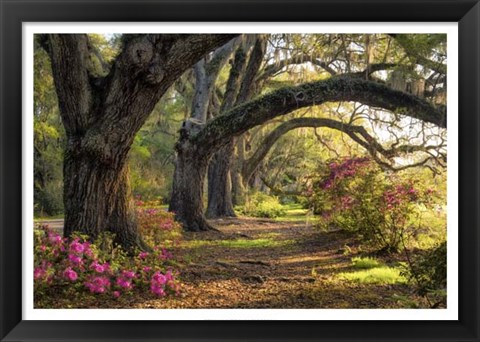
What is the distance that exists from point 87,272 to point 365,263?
2.67 meters

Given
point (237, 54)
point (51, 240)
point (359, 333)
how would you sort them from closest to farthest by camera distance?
point (359, 333)
point (51, 240)
point (237, 54)

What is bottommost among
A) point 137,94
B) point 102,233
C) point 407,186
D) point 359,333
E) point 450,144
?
point 359,333

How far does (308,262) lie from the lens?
201 inches

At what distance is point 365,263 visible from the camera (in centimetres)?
465

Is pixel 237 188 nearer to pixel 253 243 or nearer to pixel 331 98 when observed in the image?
pixel 253 243

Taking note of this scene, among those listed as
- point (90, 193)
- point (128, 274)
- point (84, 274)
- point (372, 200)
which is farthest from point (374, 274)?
point (90, 193)

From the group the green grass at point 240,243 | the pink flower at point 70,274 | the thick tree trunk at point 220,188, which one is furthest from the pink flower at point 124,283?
the thick tree trunk at point 220,188

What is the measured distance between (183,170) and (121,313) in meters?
4.39

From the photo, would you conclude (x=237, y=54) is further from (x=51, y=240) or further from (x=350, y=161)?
(x=51, y=240)

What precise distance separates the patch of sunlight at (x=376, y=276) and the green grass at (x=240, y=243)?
79.2 inches

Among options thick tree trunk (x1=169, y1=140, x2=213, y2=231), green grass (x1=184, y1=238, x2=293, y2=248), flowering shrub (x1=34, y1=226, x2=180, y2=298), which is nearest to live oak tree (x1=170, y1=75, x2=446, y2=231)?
thick tree trunk (x1=169, y1=140, x2=213, y2=231)

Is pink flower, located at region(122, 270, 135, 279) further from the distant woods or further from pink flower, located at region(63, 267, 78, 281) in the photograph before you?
the distant woods

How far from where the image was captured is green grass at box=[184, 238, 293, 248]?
6.23 m

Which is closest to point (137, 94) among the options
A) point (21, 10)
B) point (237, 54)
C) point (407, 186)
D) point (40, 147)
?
point (21, 10)
